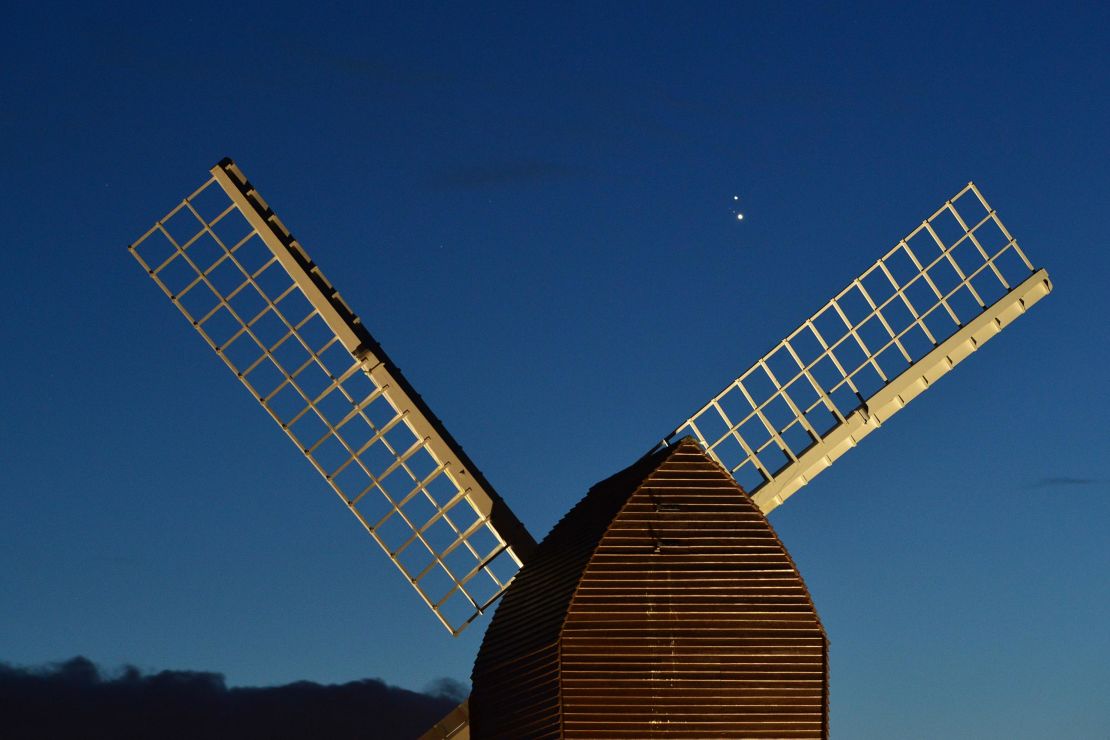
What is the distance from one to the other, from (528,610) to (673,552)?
225 cm

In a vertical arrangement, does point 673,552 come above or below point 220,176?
below

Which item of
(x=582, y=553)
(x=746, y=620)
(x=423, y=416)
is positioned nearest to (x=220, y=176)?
(x=423, y=416)

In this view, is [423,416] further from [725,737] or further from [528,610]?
[725,737]

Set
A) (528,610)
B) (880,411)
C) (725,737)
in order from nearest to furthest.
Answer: (725,737), (528,610), (880,411)

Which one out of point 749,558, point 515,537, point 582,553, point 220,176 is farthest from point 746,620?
point 220,176

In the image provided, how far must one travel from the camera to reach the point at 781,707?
75.8ft

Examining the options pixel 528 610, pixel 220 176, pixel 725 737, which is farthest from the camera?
pixel 220 176

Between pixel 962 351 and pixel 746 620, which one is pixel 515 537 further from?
pixel 962 351

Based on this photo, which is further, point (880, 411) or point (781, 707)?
point (880, 411)

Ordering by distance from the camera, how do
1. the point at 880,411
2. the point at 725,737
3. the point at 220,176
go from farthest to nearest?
the point at 220,176
the point at 880,411
the point at 725,737

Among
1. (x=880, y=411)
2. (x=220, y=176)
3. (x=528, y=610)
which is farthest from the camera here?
(x=220, y=176)

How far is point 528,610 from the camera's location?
2438cm

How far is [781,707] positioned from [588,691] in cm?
243

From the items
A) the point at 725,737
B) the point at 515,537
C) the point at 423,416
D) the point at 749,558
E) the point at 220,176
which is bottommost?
the point at 725,737
